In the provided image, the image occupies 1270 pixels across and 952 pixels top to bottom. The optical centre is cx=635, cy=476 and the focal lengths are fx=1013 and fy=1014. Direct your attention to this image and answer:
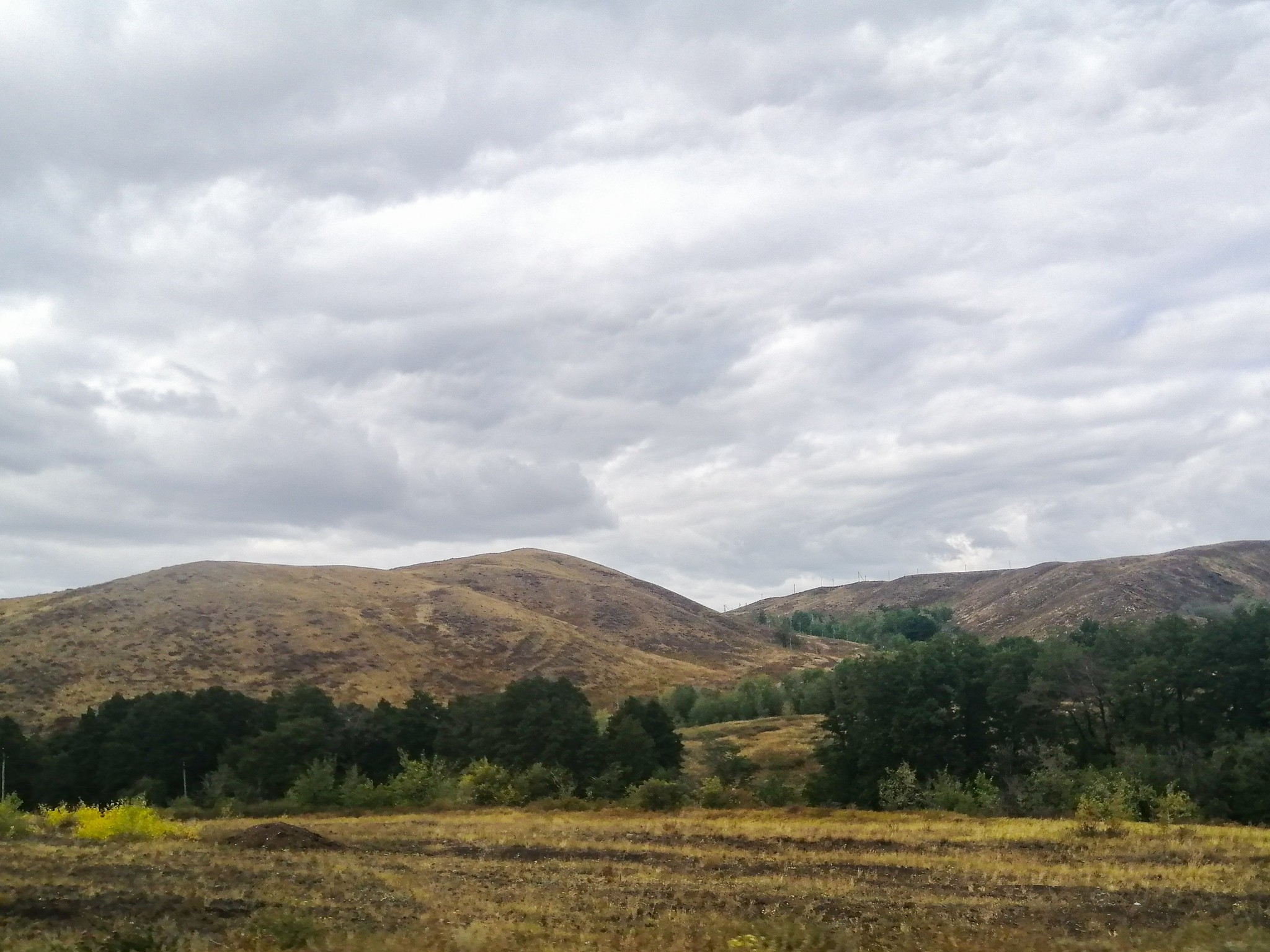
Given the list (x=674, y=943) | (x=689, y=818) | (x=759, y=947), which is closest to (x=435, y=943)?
(x=674, y=943)

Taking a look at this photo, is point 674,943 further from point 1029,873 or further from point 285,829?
point 285,829

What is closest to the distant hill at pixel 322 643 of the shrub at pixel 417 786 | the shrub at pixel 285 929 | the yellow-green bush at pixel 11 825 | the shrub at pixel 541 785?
the shrub at pixel 417 786

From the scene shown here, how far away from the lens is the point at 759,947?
1462 centimetres

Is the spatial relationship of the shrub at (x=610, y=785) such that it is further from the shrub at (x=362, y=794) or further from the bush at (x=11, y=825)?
the bush at (x=11, y=825)

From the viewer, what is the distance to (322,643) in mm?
139000

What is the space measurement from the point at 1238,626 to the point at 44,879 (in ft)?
206

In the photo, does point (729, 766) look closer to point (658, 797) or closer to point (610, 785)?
point (610, 785)

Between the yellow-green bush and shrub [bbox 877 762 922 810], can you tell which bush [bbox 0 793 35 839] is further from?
shrub [bbox 877 762 922 810]

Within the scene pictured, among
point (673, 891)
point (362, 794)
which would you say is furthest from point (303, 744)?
point (673, 891)

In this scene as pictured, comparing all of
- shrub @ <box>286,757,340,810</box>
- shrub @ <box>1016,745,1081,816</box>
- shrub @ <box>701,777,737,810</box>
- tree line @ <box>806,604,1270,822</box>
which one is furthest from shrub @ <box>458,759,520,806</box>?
shrub @ <box>1016,745,1081,816</box>

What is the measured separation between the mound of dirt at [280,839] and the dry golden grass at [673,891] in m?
1.15

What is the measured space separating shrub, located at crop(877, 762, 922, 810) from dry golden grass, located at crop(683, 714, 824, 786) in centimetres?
812

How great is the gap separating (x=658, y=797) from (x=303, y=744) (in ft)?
79.6

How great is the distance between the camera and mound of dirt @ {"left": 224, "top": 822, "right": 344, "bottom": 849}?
32219mm
